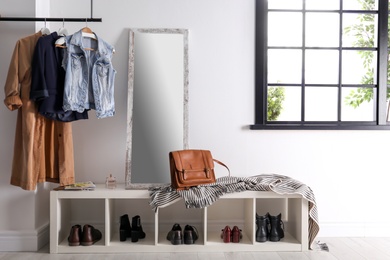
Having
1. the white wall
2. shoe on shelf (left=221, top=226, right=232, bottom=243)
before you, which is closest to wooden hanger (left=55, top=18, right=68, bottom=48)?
the white wall

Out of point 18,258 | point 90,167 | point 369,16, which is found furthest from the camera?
point 369,16

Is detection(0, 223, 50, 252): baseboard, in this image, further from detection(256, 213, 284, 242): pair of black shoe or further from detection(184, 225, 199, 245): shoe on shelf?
detection(256, 213, 284, 242): pair of black shoe

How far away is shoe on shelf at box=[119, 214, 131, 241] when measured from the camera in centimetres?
350

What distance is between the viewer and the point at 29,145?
3.29 m

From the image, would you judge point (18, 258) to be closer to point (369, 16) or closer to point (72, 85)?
point (72, 85)

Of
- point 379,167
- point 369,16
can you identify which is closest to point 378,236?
point 379,167

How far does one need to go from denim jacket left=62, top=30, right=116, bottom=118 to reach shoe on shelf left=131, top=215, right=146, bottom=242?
0.83 metres

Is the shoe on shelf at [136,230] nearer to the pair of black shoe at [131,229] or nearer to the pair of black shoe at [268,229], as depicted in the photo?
the pair of black shoe at [131,229]

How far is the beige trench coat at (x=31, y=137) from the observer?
10.8ft

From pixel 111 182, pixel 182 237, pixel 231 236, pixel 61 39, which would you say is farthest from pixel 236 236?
pixel 61 39

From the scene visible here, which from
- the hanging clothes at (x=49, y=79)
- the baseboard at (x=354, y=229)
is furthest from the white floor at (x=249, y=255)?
the hanging clothes at (x=49, y=79)

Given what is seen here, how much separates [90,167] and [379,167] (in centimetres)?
242

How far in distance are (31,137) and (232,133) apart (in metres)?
1.59

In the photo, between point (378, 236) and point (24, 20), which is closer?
point (24, 20)
